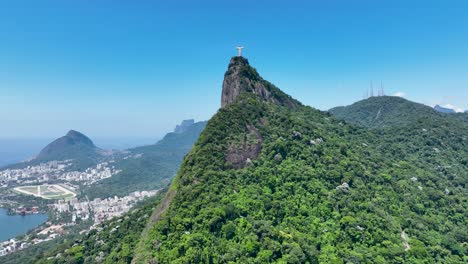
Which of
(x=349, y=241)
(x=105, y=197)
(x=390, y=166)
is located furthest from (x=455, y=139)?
(x=105, y=197)

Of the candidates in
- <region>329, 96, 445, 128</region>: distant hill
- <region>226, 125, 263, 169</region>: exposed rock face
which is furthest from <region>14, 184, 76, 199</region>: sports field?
<region>329, 96, 445, 128</region>: distant hill

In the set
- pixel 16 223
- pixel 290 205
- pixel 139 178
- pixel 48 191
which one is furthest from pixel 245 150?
pixel 139 178

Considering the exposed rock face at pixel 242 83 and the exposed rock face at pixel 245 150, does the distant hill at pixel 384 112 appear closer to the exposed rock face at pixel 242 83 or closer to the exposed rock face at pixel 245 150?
the exposed rock face at pixel 242 83

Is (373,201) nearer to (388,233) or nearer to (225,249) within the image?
(388,233)

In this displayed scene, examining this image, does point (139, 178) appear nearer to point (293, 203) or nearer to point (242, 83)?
point (242, 83)

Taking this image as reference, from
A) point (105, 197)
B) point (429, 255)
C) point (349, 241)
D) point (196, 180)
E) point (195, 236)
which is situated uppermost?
point (196, 180)

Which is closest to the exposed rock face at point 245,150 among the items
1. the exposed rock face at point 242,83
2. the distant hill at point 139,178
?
the exposed rock face at point 242,83

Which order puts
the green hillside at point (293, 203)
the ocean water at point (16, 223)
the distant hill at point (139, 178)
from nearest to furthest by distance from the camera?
the green hillside at point (293, 203) < the ocean water at point (16, 223) < the distant hill at point (139, 178)
